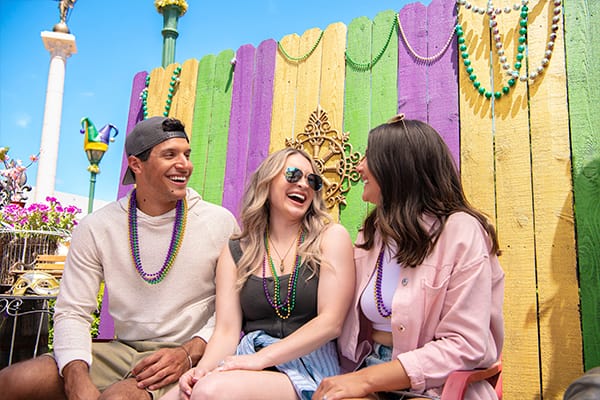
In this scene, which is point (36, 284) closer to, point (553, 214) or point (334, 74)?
point (334, 74)

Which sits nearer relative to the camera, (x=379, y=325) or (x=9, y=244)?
(x=379, y=325)

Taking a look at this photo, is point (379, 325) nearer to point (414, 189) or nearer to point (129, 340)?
point (414, 189)

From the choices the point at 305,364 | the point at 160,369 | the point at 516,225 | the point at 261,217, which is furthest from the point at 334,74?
the point at 160,369

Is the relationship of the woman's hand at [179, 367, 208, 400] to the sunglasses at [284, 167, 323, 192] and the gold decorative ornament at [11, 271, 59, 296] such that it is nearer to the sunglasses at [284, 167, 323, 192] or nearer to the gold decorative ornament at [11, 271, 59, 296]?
the sunglasses at [284, 167, 323, 192]

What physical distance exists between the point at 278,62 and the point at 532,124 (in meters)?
1.94

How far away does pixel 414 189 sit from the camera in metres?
1.99

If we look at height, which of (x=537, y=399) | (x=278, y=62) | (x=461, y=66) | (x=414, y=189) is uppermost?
(x=278, y=62)

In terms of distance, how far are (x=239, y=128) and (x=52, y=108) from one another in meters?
14.3

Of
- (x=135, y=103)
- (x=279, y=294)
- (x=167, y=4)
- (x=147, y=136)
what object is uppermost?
(x=167, y=4)

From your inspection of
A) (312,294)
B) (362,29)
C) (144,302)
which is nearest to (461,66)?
(362,29)

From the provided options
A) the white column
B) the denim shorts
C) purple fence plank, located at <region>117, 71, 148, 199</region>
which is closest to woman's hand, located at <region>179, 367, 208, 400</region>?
the denim shorts

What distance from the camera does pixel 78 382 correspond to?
205 centimetres

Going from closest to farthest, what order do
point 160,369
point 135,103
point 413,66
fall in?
point 160,369, point 413,66, point 135,103

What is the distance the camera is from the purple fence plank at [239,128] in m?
3.79
